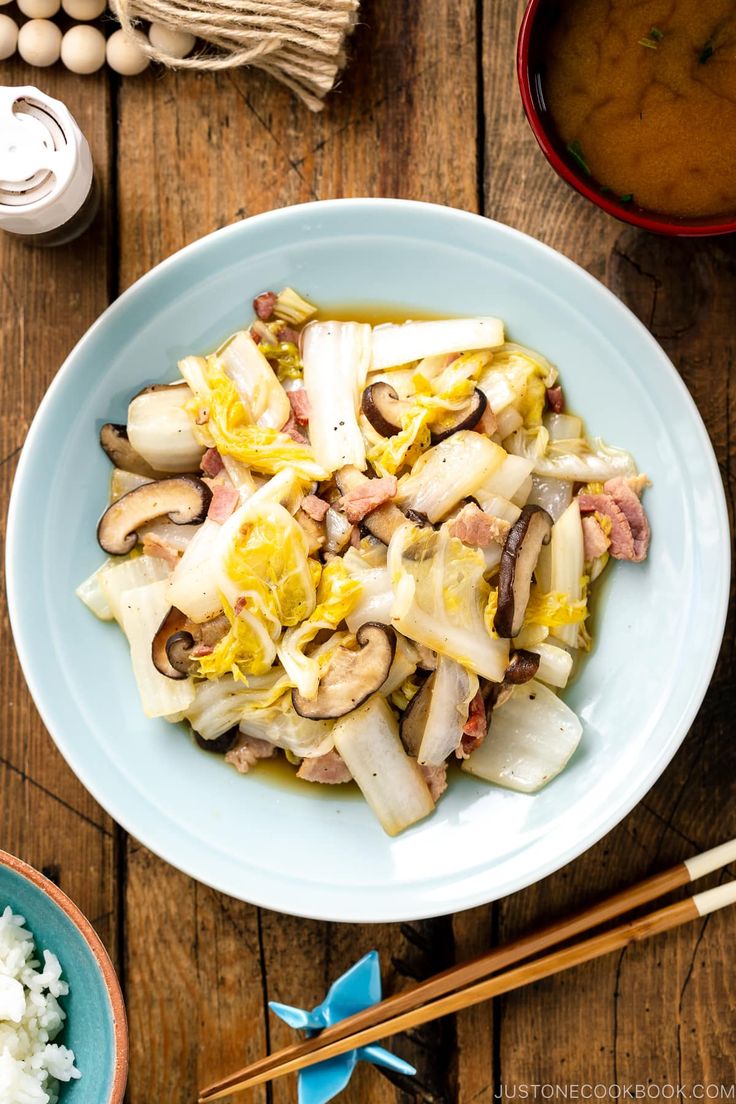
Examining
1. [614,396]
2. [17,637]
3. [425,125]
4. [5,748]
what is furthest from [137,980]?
[425,125]

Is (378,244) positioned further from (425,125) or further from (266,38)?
(266,38)

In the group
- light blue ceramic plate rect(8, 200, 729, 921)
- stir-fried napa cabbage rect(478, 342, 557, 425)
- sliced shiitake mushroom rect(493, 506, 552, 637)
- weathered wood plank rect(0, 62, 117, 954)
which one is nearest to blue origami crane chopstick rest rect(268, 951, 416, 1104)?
light blue ceramic plate rect(8, 200, 729, 921)

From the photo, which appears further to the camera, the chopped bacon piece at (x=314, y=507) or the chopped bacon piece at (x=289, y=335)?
the chopped bacon piece at (x=289, y=335)

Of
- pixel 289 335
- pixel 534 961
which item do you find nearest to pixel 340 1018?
pixel 534 961

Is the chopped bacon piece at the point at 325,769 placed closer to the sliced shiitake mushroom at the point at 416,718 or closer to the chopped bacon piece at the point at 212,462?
the sliced shiitake mushroom at the point at 416,718

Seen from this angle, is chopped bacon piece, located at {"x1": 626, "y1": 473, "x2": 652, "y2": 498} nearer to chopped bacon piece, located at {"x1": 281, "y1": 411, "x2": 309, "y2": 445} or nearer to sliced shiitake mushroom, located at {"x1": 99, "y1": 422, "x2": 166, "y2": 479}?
chopped bacon piece, located at {"x1": 281, "y1": 411, "x2": 309, "y2": 445}

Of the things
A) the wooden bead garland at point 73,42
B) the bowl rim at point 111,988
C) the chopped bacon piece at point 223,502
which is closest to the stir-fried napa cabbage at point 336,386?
the chopped bacon piece at point 223,502
